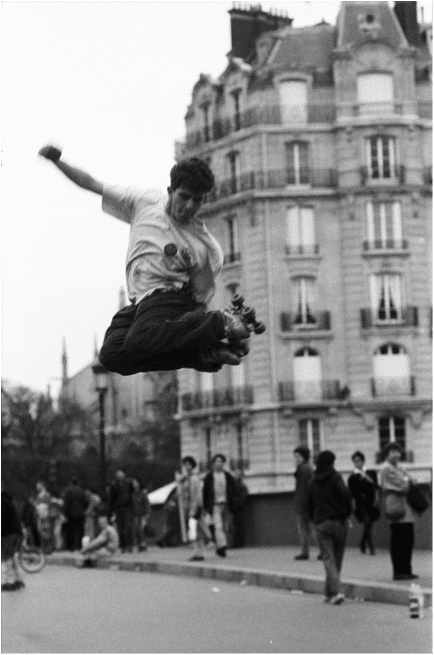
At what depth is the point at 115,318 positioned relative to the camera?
17.3 feet

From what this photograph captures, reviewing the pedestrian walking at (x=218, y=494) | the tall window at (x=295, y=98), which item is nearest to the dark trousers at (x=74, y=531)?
the pedestrian walking at (x=218, y=494)

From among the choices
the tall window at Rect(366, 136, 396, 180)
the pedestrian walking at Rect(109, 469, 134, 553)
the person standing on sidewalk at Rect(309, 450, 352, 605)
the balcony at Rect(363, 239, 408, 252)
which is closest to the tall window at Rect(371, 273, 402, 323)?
the balcony at Rect(363, 239, 408, 252)

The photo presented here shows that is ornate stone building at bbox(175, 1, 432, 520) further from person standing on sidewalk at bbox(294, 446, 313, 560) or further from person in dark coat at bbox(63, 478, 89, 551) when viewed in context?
person standing on sidewalk at bbox(294, 446, 313, 560)

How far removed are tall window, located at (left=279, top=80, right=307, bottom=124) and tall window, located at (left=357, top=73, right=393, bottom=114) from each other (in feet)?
9.02

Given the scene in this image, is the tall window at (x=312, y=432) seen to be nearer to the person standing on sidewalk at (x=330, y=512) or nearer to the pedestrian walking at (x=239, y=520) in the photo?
the pedestrian walking at (x=239, y=520)

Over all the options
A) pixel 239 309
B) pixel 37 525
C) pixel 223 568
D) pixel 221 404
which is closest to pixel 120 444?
pixel 221 404

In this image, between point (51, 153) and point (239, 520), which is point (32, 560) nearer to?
point (239, 520)

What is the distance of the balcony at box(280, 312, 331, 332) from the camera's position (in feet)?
236

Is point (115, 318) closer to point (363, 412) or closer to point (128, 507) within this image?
point (128, 507)

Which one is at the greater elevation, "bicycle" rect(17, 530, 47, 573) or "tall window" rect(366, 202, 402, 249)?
"tall window" rect(366, 202, 402, 249)

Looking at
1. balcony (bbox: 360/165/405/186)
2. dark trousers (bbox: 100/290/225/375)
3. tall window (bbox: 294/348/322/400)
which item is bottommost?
dark trousers (bbox: 100/290/225/375)

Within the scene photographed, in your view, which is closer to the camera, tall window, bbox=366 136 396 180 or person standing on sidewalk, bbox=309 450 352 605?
person standing on sidewalk, bbox=309 450 352 605

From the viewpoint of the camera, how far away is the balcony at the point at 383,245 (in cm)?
7181

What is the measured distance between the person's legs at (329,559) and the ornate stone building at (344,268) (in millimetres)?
50311
